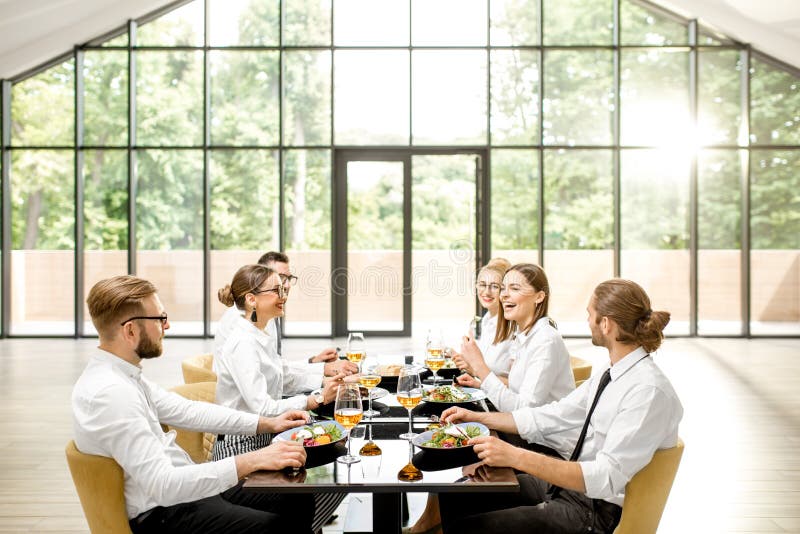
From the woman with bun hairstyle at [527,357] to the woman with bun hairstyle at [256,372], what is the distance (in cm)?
69

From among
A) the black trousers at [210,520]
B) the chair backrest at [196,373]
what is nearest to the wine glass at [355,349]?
the chair backrest at [196,373]

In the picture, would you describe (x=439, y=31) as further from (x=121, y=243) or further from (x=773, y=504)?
(x=773, y=504)

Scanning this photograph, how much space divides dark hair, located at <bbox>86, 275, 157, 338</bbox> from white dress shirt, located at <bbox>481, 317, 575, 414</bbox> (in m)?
1.65

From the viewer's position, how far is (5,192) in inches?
413

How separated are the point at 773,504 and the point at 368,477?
10.1 feet

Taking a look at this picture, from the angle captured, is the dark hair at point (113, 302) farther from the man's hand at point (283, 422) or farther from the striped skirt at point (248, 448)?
the striped skirt at point (248, 448)

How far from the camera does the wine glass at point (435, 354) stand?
339 cm

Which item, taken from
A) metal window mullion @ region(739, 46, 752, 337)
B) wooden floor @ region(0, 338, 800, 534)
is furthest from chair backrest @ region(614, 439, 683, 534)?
metal window mullion @ region(739, 46, 752, 337)

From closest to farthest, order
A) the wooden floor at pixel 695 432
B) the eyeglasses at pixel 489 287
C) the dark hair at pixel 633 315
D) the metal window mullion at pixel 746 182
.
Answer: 1. the dark hair at pixel 633 315
2. the wooden floor at pixel 695 432
3. the eyeglasses at pixel 489 287
4. the metal window mullion at pixel 746 182

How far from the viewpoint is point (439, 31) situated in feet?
35.0

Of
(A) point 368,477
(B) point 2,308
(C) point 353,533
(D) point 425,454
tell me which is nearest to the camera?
(A) point 368,477

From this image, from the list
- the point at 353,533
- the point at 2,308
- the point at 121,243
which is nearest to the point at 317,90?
the point at 121,243

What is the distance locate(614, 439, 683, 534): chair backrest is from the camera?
2162 millimetres

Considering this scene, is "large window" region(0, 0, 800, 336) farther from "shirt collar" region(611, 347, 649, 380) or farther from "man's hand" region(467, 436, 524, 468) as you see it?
"man's hand" region(467, 436, 524, 468)
